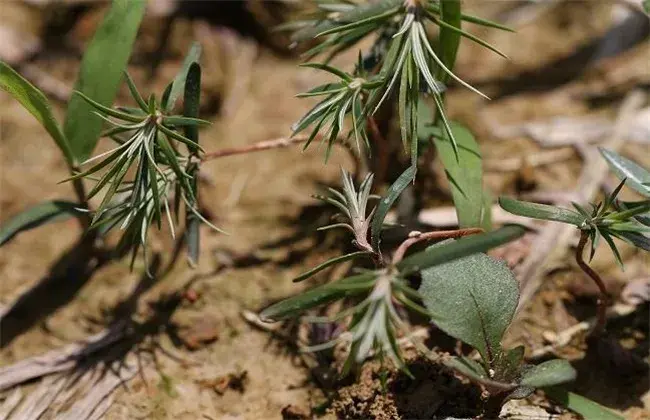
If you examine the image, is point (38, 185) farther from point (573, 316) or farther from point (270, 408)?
point (573, 316)

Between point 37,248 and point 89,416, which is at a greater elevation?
point 37,248

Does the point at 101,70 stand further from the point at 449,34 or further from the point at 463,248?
the point at 463,248

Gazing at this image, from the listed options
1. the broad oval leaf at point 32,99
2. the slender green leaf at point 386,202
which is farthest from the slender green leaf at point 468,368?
the broad oval leaf at point 32,99

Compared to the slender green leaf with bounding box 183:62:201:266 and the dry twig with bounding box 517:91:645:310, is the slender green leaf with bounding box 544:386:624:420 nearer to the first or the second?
the dry twig with bounding box 517:91:645:310

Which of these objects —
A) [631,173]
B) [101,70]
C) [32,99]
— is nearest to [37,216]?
[32,99]

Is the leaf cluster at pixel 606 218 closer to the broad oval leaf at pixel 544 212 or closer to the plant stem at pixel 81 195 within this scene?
the broad oval leaf at pixel 544 212

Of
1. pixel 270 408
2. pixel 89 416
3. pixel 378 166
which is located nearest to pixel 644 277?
pixel 378 166
